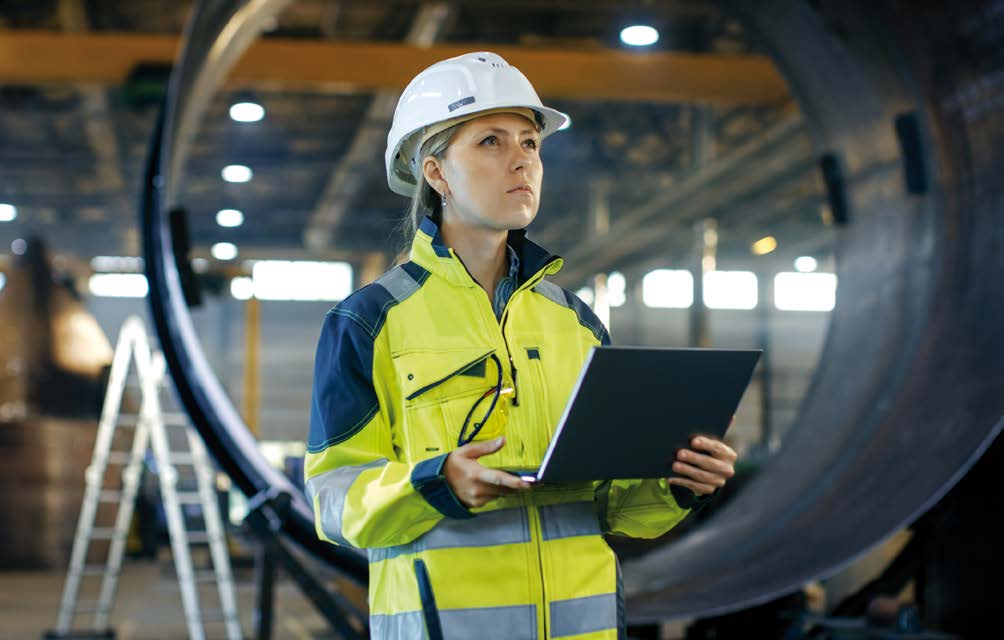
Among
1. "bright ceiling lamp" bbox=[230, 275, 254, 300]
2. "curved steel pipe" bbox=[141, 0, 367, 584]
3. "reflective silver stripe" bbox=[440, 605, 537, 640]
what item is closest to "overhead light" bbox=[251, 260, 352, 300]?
"bright ceiling lamp" bbox=[230, 275, 254, 300]

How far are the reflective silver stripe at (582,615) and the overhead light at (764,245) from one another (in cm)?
1476

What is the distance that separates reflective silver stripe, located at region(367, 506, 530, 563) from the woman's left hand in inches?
6.6

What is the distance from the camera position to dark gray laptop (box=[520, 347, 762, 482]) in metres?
1.08

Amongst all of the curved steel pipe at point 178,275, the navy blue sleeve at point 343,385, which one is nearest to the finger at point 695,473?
the navy blue sleeve at point 343,385

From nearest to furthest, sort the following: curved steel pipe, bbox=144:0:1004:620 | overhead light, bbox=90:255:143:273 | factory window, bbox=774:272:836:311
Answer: curved steel pipe, bbox=144:0:1004:620
overhead light, bbox=90:255:143:273
factory window, bbox=774:272:836:311

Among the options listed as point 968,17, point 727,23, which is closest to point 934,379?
point 968,17

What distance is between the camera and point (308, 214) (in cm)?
1555

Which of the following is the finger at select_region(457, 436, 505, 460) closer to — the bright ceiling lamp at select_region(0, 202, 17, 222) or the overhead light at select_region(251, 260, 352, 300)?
the bright ceiling lamp at select_region(0, 202, 17, 222)

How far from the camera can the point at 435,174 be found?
1299 millimetres

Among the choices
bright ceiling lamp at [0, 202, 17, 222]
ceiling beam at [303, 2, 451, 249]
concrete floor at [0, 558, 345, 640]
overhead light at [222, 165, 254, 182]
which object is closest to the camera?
concrete floor at [0, 558, 345, 640]

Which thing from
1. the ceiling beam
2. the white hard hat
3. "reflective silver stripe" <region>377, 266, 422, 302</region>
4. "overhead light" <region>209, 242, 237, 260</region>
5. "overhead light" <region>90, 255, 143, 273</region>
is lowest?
"reflective silver stripe" <region>377, 266, 422, 302</region>

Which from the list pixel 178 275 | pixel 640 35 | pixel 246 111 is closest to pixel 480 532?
pixel 178 275

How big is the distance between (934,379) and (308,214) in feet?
43.7

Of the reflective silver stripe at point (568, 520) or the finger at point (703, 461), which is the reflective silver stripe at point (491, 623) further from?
the finger at point (703, 461)
